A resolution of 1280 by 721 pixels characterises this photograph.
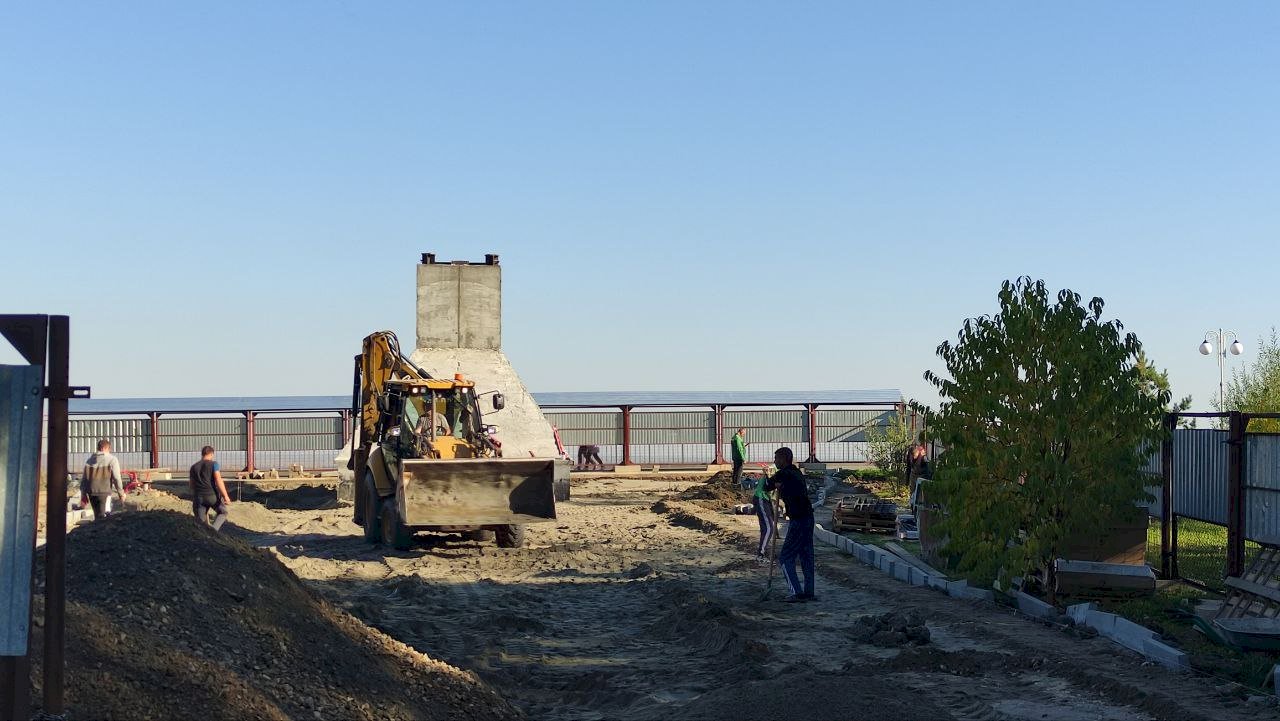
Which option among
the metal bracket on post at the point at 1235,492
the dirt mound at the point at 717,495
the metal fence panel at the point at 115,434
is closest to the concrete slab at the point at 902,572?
the metal bracket on post at the point at 1235,492

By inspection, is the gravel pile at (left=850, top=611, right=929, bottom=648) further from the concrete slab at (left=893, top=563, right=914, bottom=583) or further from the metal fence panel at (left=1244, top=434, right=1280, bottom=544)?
the metal fence panel at (left=1244, top=434, right=1280, bottom=544)

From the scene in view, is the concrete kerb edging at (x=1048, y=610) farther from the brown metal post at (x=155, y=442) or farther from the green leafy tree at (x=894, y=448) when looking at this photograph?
the brown metal post at (x=155, y=442)

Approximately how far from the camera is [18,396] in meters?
6.08

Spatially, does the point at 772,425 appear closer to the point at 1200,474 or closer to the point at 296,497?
the point at 296,497

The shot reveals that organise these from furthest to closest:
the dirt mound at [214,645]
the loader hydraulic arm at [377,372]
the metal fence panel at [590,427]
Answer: the metal fence panel at [590,427], the loader hydraulic arm at [377,372], the dirt mound at [214,645]

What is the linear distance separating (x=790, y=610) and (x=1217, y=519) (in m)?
5.10

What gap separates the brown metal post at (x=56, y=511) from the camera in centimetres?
612

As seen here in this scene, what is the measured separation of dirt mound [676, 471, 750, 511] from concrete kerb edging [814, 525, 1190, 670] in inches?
334

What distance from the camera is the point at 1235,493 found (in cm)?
1316

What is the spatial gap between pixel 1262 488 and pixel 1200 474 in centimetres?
163

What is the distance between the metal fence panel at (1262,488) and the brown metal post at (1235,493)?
2.0 inches

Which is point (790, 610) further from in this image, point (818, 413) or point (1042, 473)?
point (818, 413)

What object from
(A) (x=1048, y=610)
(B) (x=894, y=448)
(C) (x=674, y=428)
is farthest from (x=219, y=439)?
(A) (x=1048, y=610)

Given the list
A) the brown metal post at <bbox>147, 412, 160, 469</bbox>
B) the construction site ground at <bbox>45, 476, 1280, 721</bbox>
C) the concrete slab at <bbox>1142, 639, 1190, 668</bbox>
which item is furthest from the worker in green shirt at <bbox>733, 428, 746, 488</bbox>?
the concrete slab at <bbox>1142, 639, 1190, 668</bbox>
